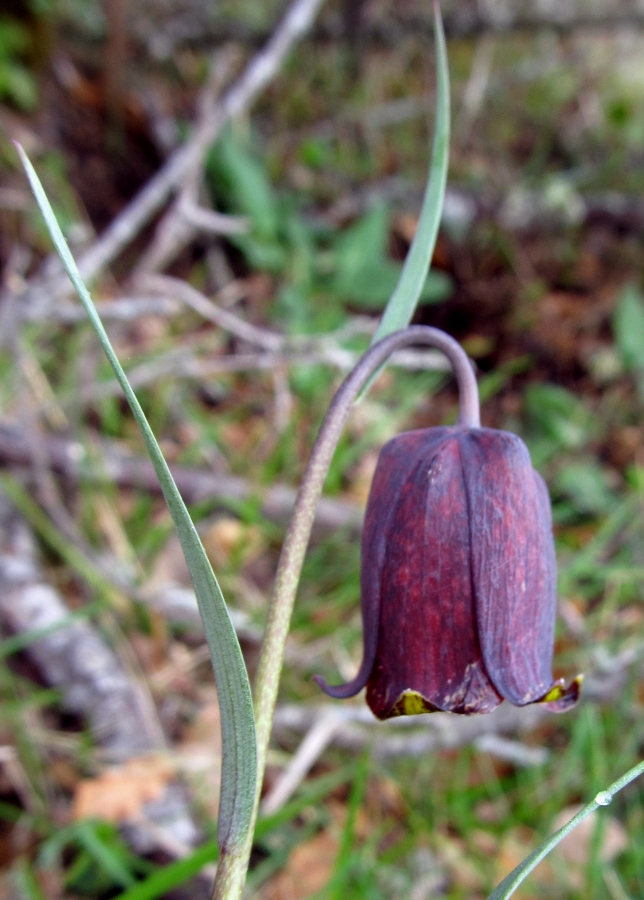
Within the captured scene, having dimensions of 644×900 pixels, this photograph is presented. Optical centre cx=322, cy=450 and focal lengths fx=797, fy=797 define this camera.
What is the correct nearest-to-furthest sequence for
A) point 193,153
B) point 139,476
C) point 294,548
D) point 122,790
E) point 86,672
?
1. point 294,548
2. point 122,790
3. point 86,672
4. point 139,476
5. point 193,153

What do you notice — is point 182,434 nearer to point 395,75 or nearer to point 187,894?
point 187,894

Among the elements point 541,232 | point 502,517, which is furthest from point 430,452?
point 541,232

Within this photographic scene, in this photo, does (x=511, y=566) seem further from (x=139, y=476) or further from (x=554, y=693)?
(x=139, y=476)

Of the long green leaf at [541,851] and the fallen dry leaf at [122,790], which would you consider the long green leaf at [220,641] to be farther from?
the fallen dry leaf at [122,790]

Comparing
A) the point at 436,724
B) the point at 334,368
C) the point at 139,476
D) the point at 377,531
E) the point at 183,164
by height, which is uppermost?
the point at 183,164

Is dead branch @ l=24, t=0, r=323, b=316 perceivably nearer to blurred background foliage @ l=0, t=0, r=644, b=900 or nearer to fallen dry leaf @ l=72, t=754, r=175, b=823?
blurred background foliage @ l=0, t=0, r=644, b=900

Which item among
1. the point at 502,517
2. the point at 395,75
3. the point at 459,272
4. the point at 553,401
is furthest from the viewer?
the point at 395,75

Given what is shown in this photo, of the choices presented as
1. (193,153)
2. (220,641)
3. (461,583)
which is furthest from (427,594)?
(193,153)
